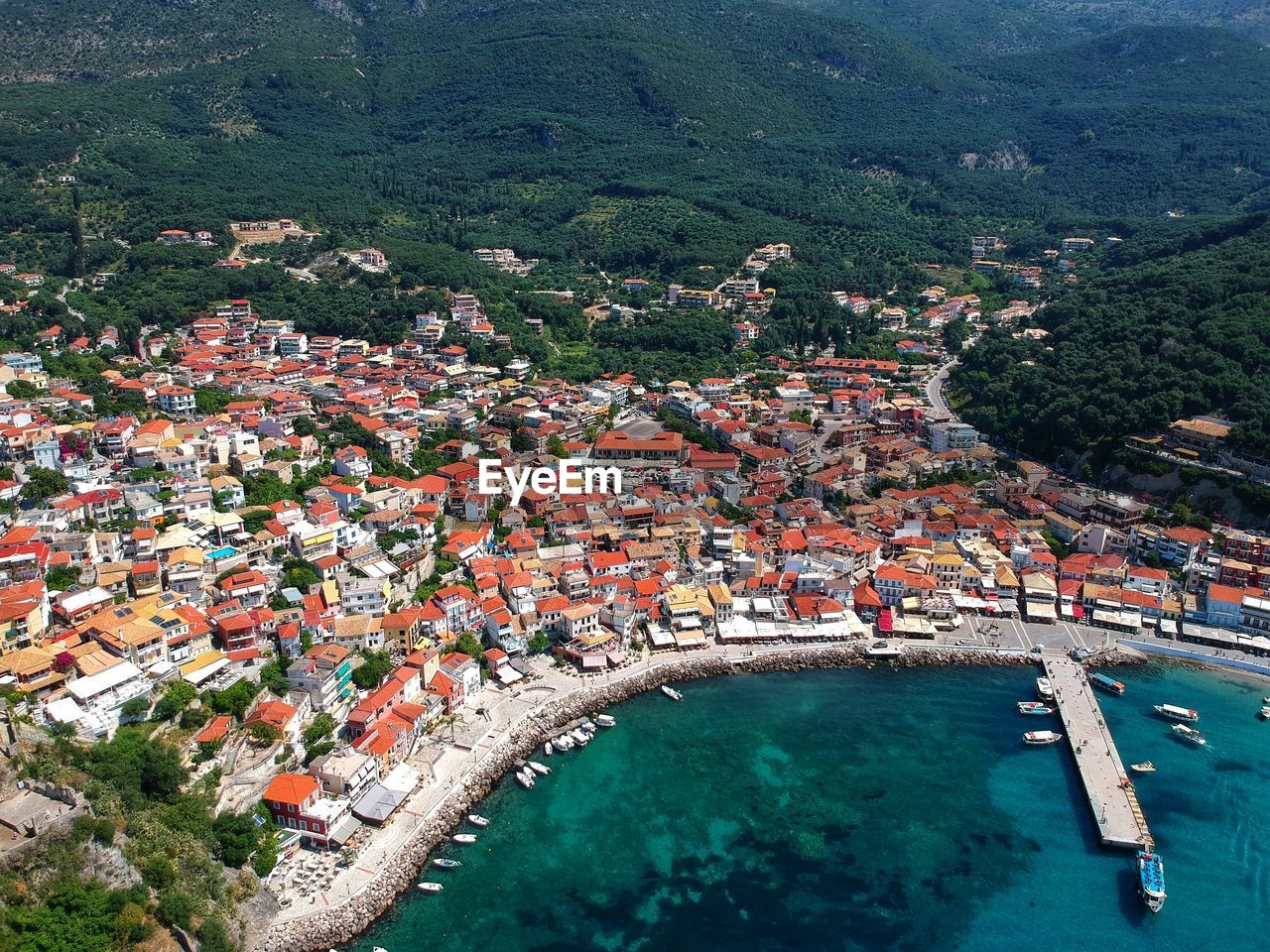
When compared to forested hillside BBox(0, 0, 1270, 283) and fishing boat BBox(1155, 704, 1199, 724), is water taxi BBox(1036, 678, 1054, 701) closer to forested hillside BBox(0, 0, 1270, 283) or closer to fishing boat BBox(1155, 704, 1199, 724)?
fishing boat BBox(1155, 704, 1199, 724)

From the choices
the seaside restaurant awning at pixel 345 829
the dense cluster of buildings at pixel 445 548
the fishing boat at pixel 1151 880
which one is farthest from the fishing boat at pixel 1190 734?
the seaside restaurant awning at pixel 345 829

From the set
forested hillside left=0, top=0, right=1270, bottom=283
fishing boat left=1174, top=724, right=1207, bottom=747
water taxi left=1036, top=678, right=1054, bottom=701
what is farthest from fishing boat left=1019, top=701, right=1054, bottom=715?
forested hillside left=0, top=0, right=1270, bottom=283

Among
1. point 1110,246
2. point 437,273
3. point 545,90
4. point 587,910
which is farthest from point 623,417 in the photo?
point 545,90

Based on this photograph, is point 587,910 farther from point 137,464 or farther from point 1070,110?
point 1070,110

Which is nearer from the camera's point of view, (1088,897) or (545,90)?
(1088,897)

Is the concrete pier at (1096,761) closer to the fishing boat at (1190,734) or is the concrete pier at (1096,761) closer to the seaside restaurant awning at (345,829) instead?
the fishing boat at (1190,734)

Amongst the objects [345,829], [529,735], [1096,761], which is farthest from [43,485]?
[1096,761]
